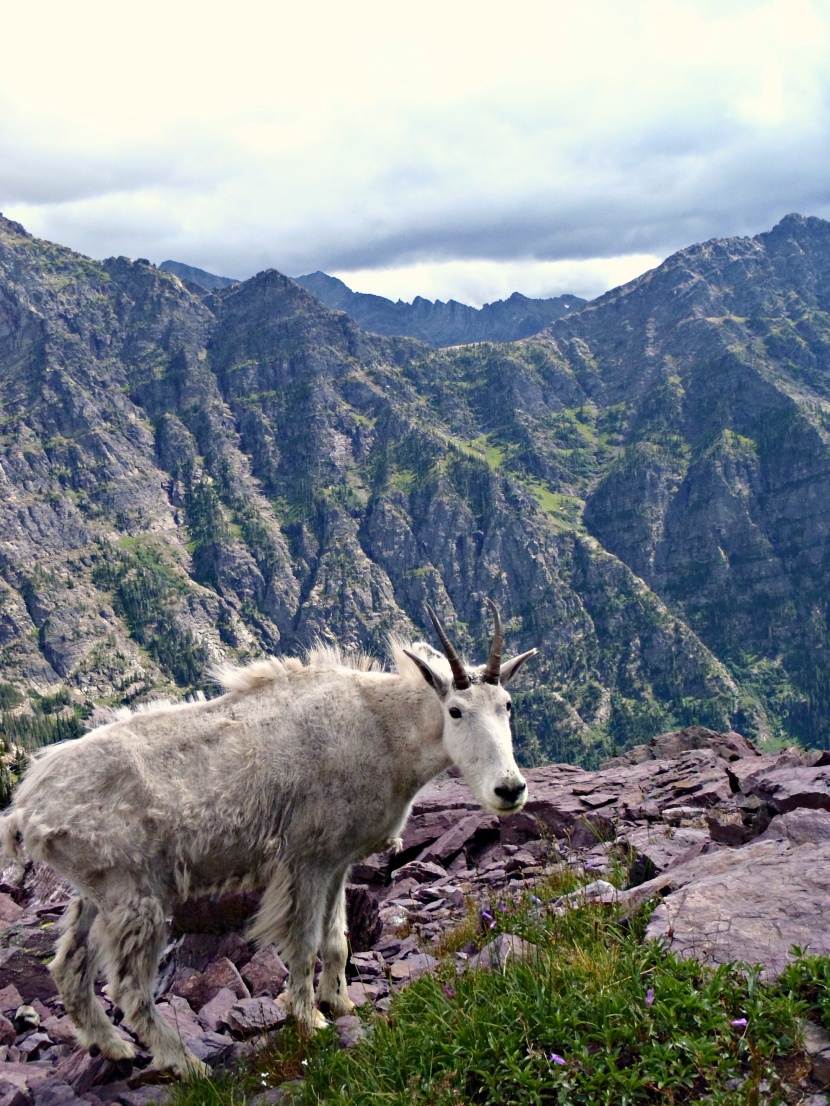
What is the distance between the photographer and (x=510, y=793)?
1132 centimetres

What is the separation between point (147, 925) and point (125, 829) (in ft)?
4.15

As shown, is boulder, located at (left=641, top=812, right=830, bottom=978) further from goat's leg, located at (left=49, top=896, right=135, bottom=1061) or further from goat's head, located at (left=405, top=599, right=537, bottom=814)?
goat's leg, located at (left=49, top=896, right=135, bottom=1061)

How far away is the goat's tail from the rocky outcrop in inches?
105

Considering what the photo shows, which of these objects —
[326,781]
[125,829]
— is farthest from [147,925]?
[326,781]

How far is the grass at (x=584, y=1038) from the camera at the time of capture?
6852 mm

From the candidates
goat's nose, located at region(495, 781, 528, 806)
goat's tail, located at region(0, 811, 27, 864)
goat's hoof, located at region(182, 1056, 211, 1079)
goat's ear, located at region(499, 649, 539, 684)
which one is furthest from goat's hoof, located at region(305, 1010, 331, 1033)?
goat's ear, located at region(499, 649, 539, 684)

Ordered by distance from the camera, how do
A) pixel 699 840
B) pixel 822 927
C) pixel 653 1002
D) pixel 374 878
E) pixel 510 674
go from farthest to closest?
pixel 374 878, pixel 699 840, pixel 510 674, pixel 822 927, pixel 653 1002

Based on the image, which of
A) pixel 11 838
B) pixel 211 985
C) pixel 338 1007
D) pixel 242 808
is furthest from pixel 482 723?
pixel 11 838

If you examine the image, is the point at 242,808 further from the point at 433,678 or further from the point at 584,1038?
the point at 584,1038

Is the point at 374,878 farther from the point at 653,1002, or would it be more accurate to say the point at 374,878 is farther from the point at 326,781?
the point at 653,1002

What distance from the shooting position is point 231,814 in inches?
459

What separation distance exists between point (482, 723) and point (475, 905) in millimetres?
3298

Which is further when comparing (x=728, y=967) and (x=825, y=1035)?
(x=728, y=967)

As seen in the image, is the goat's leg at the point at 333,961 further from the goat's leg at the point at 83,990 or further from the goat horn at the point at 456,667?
the goat horn at the point at 456,667
